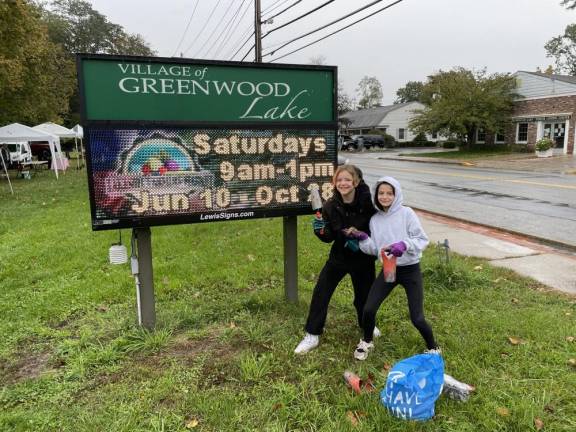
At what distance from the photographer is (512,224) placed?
8602 mm

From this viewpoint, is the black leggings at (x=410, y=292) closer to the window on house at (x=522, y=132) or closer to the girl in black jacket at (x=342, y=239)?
the girl in black jacket at (x=342, y=239)

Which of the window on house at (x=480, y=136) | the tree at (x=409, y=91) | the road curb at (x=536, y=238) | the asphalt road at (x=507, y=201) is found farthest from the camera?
the tree at (x=409, y=91)

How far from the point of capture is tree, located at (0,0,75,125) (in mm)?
15594

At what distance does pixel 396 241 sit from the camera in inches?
124

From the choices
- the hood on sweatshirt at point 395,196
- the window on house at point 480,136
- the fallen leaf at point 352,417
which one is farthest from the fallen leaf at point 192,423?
the window on house at point 480,136

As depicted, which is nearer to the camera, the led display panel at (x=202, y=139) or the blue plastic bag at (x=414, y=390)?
the blue plastic bag at (x=414, y=390)

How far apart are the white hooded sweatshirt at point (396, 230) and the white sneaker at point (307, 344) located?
85cm

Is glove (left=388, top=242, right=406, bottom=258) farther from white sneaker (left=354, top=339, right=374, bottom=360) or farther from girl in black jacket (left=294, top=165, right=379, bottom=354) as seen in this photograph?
white sneaker (left=354, top=339, right=374, bottom=360)

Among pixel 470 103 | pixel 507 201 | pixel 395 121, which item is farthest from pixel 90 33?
pixel 507 201

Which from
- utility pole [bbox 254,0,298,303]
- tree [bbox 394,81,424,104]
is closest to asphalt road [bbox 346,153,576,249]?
utility pole [bbox 254,0,298,303]

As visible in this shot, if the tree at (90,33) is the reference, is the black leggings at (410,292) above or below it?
below

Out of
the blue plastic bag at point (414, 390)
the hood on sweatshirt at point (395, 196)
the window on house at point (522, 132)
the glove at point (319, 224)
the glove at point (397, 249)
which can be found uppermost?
the window on house at point (522, 132)

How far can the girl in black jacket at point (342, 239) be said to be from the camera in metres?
3.35

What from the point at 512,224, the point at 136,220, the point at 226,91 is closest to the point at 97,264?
the point at 136,220
